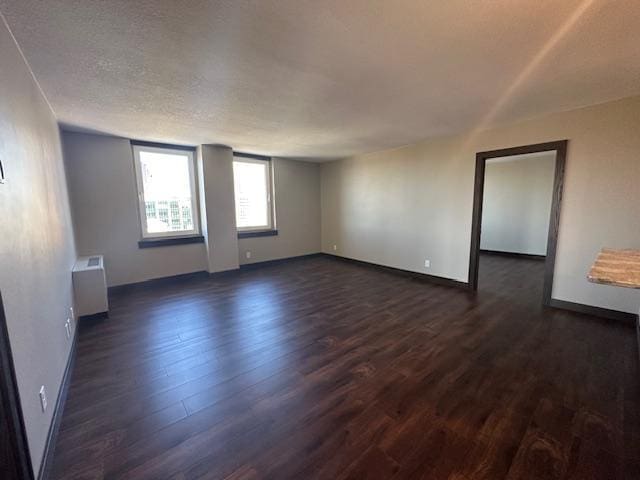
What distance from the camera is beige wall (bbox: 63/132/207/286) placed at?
3.69m

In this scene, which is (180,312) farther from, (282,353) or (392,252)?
(392,252)

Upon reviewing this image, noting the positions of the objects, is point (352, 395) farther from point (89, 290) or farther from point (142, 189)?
point (142, 189)

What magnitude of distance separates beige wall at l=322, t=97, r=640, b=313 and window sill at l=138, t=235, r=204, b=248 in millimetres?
3038

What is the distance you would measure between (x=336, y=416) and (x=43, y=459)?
1.52 meters

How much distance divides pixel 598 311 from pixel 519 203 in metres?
4.03

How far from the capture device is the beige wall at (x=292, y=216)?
5723 millimetres

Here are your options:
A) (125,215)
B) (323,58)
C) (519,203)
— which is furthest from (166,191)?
(519,203)

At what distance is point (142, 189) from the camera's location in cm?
425

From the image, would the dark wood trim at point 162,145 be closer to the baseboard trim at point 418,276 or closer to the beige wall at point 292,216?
the beige wall at point 292,216

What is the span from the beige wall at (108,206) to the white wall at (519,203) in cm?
731

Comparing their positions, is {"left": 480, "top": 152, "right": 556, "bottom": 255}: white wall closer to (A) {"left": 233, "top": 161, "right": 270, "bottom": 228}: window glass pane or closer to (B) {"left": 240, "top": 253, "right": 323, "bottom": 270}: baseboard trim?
(B) {"left": 240, "top": 253, "right": 323, "bottom": 270}: baseboard trim

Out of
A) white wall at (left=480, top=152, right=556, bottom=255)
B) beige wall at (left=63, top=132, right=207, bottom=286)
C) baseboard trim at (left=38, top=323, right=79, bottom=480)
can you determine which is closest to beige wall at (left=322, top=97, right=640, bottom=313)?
white wall at (left=480, top=152, right=556, bottom=255)

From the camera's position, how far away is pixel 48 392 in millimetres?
1547

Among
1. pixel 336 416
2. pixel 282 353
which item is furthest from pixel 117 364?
pixel 336 416
